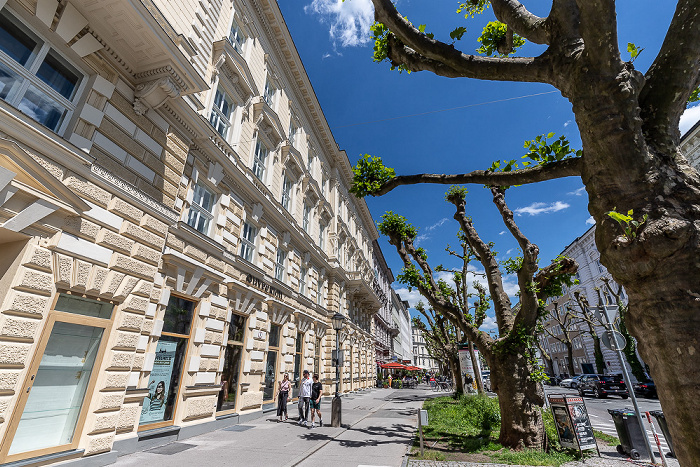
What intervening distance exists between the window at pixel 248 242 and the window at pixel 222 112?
347 cm

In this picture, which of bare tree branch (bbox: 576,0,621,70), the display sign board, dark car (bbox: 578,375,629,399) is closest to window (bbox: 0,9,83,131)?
bare tree branch (bbox: 576,0,621,70)

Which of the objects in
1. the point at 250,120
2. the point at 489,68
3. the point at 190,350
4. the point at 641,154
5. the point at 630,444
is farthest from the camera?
the point at 250,120

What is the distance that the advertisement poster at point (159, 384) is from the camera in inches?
304

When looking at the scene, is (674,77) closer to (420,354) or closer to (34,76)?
(34,76)

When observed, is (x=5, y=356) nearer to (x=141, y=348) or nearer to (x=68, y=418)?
(x=68, y=418)

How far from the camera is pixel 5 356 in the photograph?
4.68 meters

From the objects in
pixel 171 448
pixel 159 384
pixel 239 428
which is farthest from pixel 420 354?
pixel 171 448

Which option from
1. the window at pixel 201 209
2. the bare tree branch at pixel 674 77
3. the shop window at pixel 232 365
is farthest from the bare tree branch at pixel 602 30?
the shop window at pixel 232 365

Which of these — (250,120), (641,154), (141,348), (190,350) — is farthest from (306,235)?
(641,154)

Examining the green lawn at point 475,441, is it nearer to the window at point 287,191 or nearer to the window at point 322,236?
the window at point 287,191

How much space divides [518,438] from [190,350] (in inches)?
342

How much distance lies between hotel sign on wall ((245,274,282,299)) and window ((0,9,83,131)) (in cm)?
715

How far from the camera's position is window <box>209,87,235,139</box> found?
1103 centimetres

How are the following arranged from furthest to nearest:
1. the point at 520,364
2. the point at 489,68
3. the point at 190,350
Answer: the point at 190,350 < the point at 520,364 < the point at 489,68
